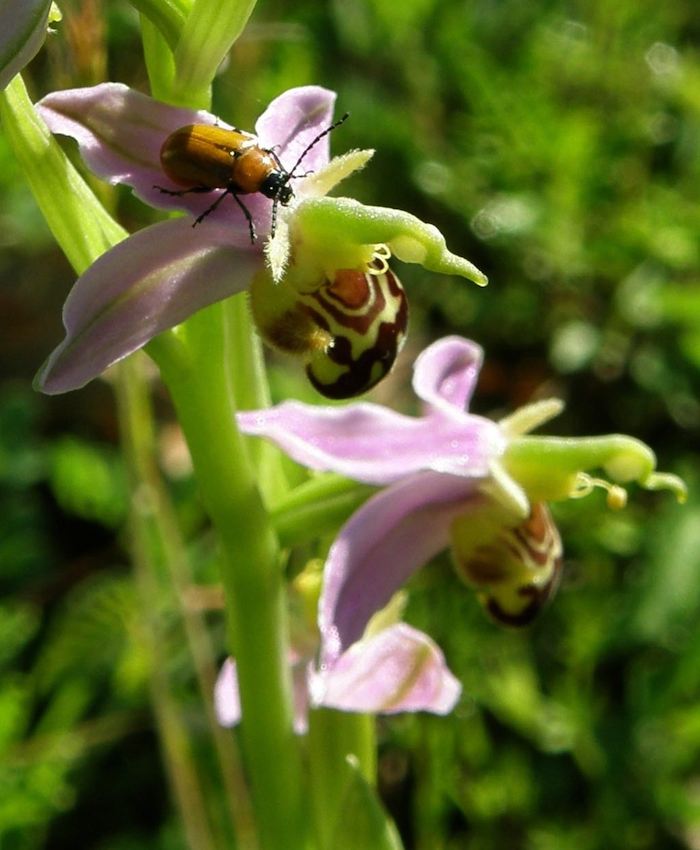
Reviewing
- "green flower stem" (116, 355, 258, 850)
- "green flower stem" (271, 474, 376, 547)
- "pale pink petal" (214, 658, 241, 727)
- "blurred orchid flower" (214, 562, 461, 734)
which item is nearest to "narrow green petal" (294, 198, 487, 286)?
"green flower stem" (271, 474, 376, 547)

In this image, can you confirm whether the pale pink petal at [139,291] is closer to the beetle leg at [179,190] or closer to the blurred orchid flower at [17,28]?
the beetle leg at [179,190]

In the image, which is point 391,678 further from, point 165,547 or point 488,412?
point 488,412

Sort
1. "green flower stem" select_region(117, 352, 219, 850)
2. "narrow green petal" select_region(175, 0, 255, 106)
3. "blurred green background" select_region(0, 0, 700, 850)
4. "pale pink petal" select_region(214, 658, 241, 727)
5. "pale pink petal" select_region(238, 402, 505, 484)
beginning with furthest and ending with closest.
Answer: "blurred green background" select_region(0, 0, 700, 850)
"green flower stem" select_region(117, 352, 219, 850)
"pale pink petal" select_region(214, 658, 241, 727)
"pale pink petal" select_region(238, 402, 505, 484)
"narrow green petal" select_region(175, 0, 255, 106)

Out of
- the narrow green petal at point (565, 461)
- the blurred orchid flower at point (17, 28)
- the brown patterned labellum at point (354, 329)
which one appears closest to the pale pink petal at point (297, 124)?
the brown patterned labellum at point (354, 329)

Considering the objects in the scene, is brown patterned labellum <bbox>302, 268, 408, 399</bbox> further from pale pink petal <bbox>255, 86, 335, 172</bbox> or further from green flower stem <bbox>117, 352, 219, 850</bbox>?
green flower stem <bbox>117, 352, 219, 850</bbox>

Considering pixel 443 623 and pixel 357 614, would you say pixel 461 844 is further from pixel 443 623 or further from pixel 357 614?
pixel 357 614

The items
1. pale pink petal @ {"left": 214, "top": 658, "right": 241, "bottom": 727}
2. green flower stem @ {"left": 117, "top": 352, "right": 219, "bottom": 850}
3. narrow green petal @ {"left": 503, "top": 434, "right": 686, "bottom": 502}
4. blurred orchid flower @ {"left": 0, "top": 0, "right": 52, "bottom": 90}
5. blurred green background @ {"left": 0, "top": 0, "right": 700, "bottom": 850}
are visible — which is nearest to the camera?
blurred orchid flower @ {"left": 0, "top": 0, "right": 52, "bottom": 90}

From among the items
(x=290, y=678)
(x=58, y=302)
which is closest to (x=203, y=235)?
(x=290, y=678)

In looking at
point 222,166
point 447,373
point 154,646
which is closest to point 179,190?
point 222,166
